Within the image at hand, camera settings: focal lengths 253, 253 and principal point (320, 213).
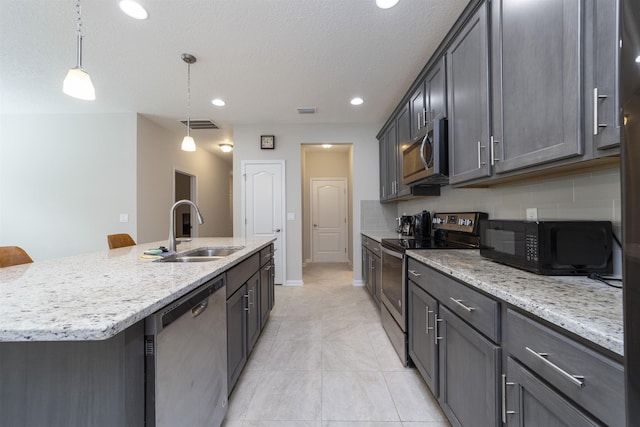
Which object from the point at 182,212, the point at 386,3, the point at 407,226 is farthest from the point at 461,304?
the point at 182,212

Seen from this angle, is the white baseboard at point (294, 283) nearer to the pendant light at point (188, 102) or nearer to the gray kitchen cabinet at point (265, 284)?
the gray kitchen cabinet at point (265, 284)

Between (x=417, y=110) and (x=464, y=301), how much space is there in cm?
192

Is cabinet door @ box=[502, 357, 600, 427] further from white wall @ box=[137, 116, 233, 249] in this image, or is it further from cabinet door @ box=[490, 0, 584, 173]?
white wall @ box=[137, 116, 233, 249]

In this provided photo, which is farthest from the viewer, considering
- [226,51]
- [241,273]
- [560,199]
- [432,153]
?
[226,51]

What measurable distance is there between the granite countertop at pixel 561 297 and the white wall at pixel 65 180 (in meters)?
4.40

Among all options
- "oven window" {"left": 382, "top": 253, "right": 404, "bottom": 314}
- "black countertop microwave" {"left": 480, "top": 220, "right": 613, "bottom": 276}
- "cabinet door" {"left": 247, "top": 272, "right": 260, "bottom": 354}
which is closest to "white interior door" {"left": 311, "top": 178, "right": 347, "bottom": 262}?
"oven window" {"left": 382, "top": 253, "right": 404, "bottom": 314}

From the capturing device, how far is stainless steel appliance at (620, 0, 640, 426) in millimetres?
463

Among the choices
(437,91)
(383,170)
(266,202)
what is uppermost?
(437,91)

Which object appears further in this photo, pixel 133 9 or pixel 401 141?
pixel 401 141

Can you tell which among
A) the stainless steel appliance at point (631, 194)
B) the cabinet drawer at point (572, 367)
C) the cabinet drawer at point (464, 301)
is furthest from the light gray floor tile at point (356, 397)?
the stainless steel appliance at point (631, 194)

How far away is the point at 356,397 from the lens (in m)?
1.59

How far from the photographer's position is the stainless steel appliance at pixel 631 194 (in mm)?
463

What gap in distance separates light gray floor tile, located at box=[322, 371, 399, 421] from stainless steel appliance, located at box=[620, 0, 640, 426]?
1266 millimetres

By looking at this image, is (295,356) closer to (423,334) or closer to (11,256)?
(423,334)
